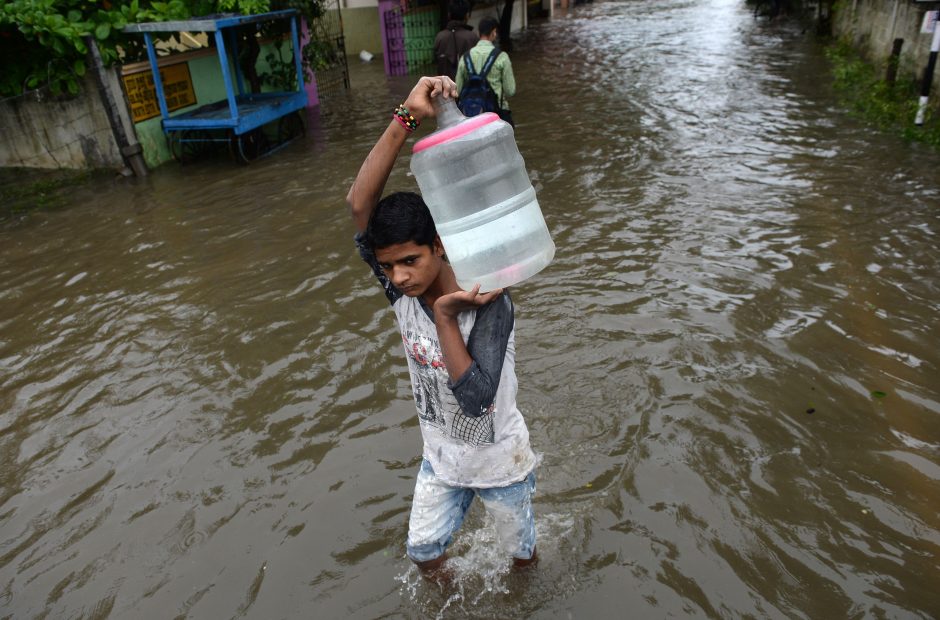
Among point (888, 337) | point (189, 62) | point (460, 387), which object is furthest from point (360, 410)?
point (189, 62)

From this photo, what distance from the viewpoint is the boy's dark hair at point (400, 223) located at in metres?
1.97

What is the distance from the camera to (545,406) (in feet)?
13.2

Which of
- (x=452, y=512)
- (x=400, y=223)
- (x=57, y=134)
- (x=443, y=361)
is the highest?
(x=400, y=223)

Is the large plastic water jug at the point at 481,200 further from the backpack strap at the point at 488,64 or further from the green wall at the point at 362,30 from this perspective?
the green wall at the point at 362,30

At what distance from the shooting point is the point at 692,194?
23.4ft

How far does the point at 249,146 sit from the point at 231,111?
2.87 feet

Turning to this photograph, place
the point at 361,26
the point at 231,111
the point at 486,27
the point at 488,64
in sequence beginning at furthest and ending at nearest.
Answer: the point at 361,26 < the point at 231,111 < the point at 486,27 < the point at 488,64

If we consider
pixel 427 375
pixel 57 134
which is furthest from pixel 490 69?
pixel 57 134

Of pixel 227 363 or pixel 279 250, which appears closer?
pixel 227 363

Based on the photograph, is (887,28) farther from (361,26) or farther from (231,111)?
(361,26)

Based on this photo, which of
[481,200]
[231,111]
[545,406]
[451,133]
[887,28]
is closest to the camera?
[451,133]

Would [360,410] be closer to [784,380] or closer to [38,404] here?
[38,404]

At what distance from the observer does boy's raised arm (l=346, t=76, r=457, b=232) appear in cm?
211

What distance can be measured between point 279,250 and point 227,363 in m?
1.93
